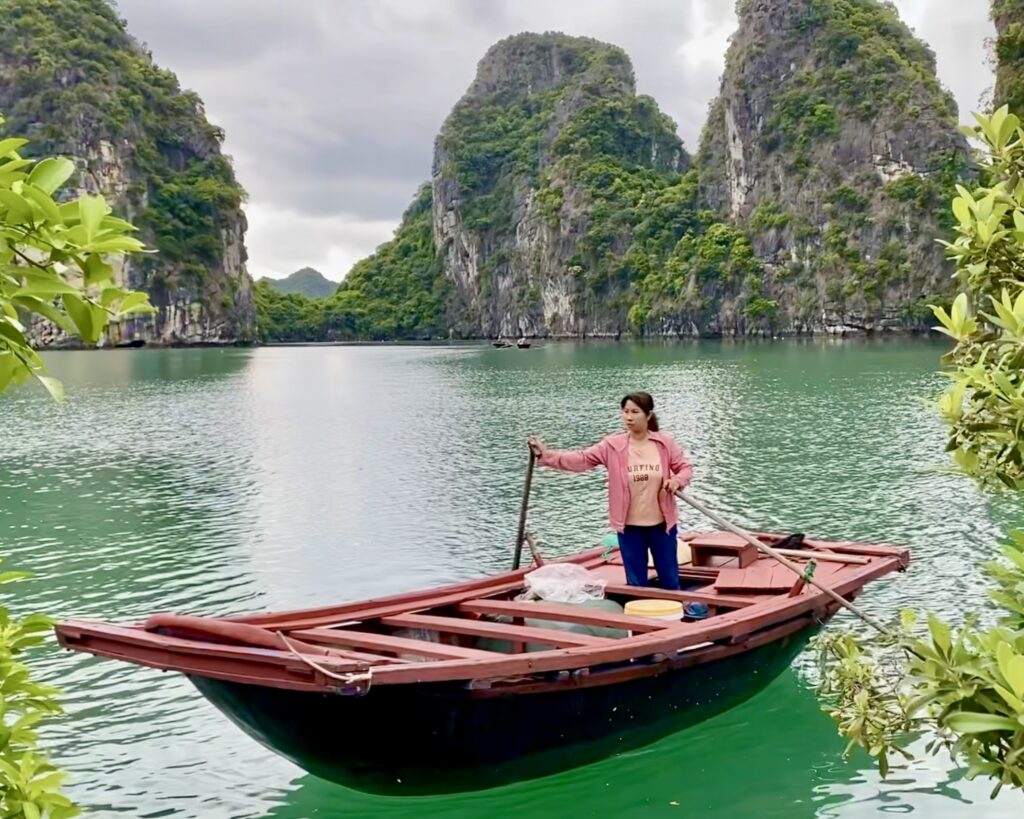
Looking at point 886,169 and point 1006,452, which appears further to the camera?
point 886,169

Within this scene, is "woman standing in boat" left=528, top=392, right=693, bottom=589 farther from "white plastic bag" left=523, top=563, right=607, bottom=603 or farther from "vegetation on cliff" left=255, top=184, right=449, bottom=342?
"vegetation on cliff" left=255, top=184, right=449, bottom=342

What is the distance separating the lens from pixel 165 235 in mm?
93750

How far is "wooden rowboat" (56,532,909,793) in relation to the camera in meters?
4.39

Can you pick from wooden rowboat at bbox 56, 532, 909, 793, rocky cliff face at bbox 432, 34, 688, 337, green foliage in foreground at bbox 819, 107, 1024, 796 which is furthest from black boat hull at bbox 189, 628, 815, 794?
rocky cliff face at bbox 432, 34, 688, 337

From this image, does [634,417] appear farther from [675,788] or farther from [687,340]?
[687,340]

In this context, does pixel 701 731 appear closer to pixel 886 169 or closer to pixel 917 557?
pixel 917 557

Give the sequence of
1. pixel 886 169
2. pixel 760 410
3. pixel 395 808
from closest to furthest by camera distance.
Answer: pixel 395 808 → pixel 760 410 → pixel 886 169

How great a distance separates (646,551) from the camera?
6539mm

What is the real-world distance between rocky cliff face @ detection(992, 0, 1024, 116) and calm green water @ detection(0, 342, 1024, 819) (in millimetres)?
10579

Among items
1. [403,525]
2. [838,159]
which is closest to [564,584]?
[403,525]

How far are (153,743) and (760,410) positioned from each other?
21214mm

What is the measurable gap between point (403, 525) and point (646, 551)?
23.7 ft

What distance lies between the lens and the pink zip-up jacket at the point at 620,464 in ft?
20.9

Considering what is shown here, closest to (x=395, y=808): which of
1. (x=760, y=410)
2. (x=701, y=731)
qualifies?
(x=701, y=731)
